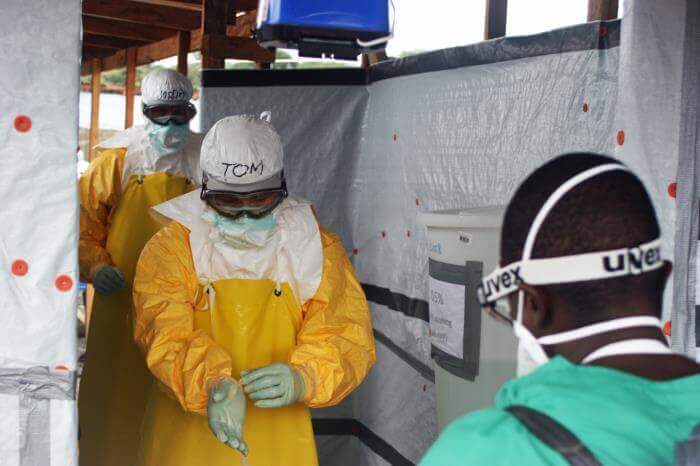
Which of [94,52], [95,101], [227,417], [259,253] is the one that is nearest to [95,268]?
[259,253]

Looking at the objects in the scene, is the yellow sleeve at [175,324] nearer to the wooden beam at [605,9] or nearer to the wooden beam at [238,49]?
the wooden beam at [605,9]

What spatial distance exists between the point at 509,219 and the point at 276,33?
124 cm

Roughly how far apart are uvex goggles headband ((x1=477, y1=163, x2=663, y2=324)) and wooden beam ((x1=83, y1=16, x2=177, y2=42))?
6.67 metres

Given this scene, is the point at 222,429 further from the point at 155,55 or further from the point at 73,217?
the point at 155,55

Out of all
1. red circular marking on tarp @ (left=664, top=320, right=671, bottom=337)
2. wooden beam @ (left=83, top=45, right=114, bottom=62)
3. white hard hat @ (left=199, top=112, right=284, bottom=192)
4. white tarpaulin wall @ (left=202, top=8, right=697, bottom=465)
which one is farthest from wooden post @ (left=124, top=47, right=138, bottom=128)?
red circular marking on tarp @ (left=664, top=320, right=671, bottom=337)

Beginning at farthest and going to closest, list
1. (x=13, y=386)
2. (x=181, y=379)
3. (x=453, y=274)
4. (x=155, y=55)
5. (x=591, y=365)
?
(x=155, y=55) → (x=453, y=274) → (x=181, y=379) → (x=13, y=386) → (x=591, y=365)

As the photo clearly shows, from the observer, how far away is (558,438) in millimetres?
1064

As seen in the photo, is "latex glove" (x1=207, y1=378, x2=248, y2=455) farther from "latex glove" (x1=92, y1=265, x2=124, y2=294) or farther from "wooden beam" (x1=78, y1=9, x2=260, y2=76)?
"wooden beam" (x1=78, y1=9, x2=260, y2=76)

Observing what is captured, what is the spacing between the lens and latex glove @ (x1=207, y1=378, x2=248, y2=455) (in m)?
2.35

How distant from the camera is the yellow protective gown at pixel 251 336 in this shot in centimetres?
259

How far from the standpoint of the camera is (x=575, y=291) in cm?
119

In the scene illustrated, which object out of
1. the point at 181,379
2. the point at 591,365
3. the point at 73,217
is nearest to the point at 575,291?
the point at 591,365

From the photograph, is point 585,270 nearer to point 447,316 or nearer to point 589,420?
point 589,420

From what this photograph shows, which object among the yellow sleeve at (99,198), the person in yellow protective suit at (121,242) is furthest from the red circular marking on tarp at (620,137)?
the yellow sleeve at (99,198)
